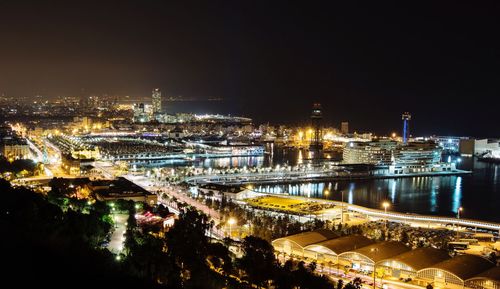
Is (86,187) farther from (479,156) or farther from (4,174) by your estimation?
(479,156)

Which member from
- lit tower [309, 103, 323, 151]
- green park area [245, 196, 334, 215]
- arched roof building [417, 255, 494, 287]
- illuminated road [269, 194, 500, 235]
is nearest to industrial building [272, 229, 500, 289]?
arched roof building [417, 255, 494, 287]

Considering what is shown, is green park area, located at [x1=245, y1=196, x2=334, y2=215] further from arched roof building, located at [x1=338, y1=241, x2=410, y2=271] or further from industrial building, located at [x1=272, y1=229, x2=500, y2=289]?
arched roof building, located at [x1=338, y1=241, x2=410, y2=271]

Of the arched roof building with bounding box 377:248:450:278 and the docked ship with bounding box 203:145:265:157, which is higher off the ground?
the docked ship with bounding box 203:145:265:157

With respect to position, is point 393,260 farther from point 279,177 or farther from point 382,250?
point 279,177

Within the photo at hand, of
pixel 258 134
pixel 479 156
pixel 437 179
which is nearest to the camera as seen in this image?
pixel 437 179

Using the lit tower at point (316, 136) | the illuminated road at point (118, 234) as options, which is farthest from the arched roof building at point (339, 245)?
the lit tower at point (316, 136)

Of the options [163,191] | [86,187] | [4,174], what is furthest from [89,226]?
[4,174]

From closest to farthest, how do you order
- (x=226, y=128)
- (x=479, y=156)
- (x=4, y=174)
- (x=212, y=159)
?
(x=4, y=174), (x=212, y=159), (x=479, y=156), (x=226, y=128)

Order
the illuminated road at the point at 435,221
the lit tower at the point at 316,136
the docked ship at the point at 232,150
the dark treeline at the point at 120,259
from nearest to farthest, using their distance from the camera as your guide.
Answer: the dark treeline at the point at 120,259, the illuminated road at the point at 435,221, the docked ship at the point at 232,150, the lit tower at the point at 316,136

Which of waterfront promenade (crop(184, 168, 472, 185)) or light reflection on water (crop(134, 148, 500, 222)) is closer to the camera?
light reflection on water (crop(134, 148, 500, 222))

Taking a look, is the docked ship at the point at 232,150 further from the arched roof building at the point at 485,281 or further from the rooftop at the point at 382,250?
the arched roof building at the point at 485,281

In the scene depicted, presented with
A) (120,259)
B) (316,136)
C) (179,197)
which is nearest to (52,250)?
(120,259)
